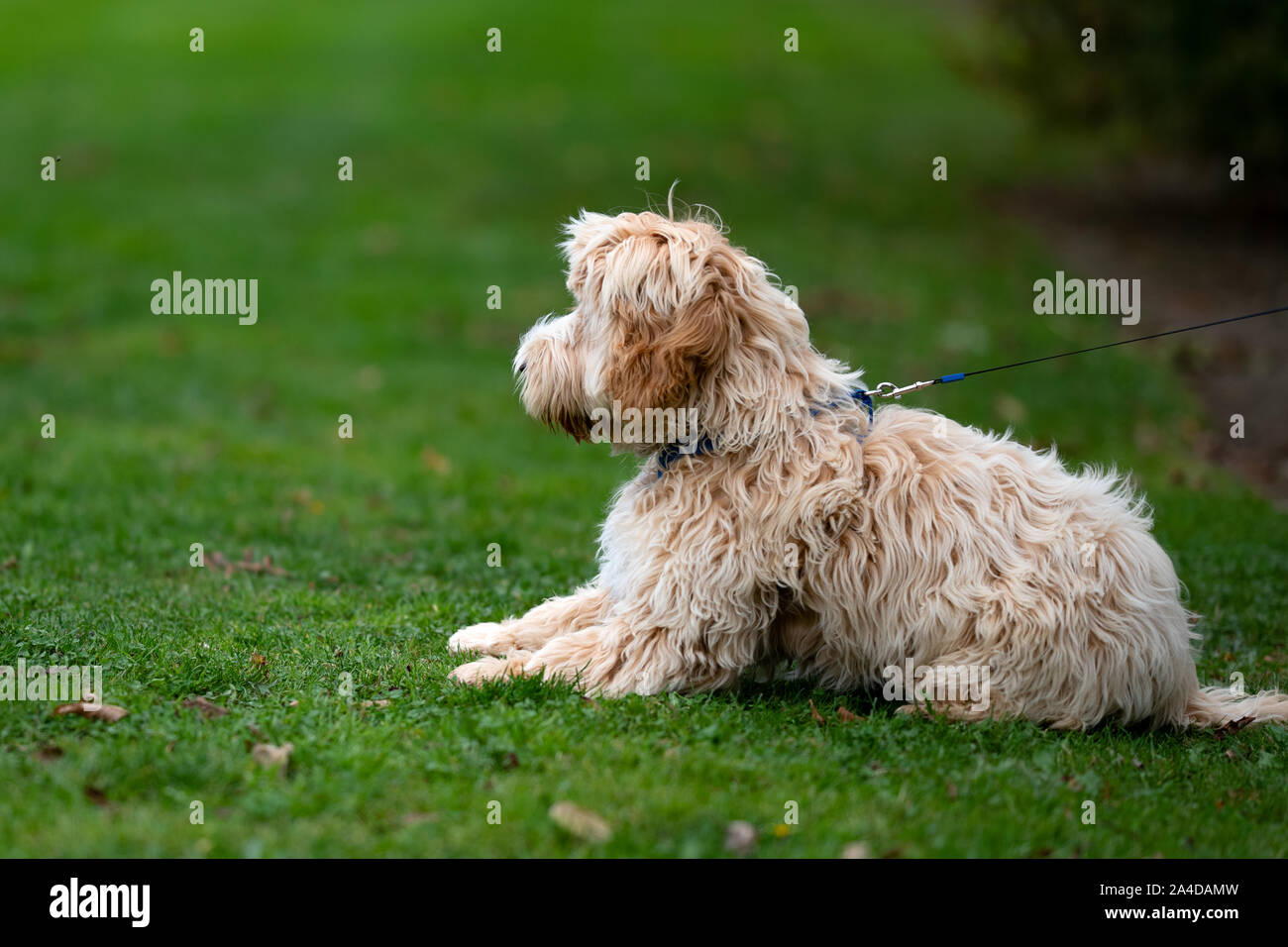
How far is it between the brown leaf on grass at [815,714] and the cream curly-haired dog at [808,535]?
22cm

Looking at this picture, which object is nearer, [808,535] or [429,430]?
[808,535]

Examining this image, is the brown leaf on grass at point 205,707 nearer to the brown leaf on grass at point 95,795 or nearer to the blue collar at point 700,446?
the brown leaf on grass at point 95,795

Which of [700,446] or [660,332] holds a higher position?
[660,332]

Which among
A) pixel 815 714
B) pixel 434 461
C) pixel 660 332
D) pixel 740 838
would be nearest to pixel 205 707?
pixel 740 838

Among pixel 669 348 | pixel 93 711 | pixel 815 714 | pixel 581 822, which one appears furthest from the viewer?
pixel 815 714

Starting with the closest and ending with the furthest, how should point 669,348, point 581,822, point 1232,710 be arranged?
point 581,822, point 669,348, point 1232,710

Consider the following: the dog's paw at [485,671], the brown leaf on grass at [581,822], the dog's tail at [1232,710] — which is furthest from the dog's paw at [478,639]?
the dog's tail at [1232,710]

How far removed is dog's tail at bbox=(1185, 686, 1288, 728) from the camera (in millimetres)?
5176

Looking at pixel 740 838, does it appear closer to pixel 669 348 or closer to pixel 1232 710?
pixel 669 348

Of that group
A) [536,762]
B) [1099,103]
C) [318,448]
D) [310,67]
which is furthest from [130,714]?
[310,67]

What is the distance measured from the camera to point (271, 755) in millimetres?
4242

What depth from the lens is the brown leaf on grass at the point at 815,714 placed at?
4.94 m

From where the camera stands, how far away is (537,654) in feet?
17.0

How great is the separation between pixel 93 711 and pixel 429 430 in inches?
246
